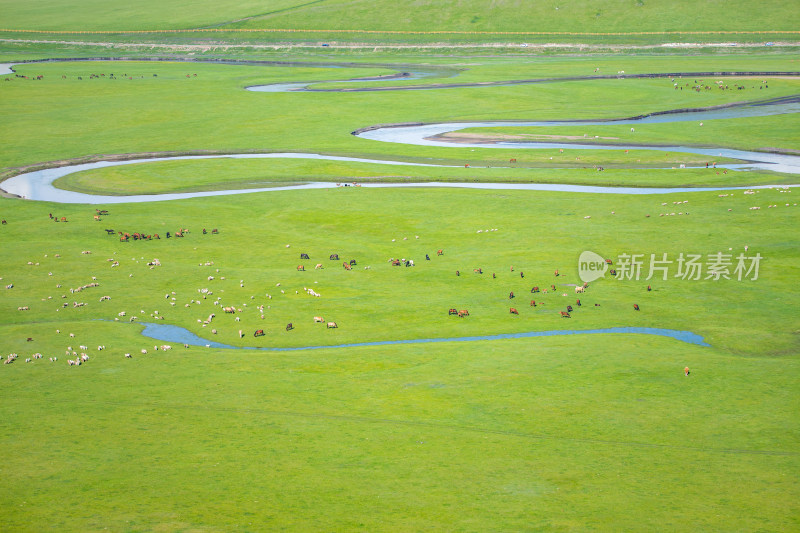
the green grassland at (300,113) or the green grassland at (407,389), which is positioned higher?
the green grassland at (300,113)

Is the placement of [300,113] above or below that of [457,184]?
above

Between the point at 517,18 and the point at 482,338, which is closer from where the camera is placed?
the point at 482,338

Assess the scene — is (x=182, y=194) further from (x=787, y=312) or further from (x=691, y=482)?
(x=691, y=482)

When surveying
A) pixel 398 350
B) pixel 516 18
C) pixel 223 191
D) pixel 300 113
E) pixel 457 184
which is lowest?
pixel 398 350

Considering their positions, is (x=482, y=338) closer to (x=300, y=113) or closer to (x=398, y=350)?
(x=398, y=350)

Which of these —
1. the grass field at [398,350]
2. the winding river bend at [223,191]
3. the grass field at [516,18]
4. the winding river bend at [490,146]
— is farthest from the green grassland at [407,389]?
the grass field at [516,18]

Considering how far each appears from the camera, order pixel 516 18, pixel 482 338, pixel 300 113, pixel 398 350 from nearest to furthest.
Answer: pixel 398 350, pixel 482 338, pixel 300 113, pixel 516 18

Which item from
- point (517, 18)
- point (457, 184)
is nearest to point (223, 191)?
point (457, 184)

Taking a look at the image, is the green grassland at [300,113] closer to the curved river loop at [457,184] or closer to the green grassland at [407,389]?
the curved river loop at [457,184]

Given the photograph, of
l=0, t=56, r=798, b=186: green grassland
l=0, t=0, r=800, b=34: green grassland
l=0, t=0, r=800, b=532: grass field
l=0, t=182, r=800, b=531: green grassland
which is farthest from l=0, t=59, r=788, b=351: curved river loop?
l=0, t=0, r=800, b=34: green grassland
